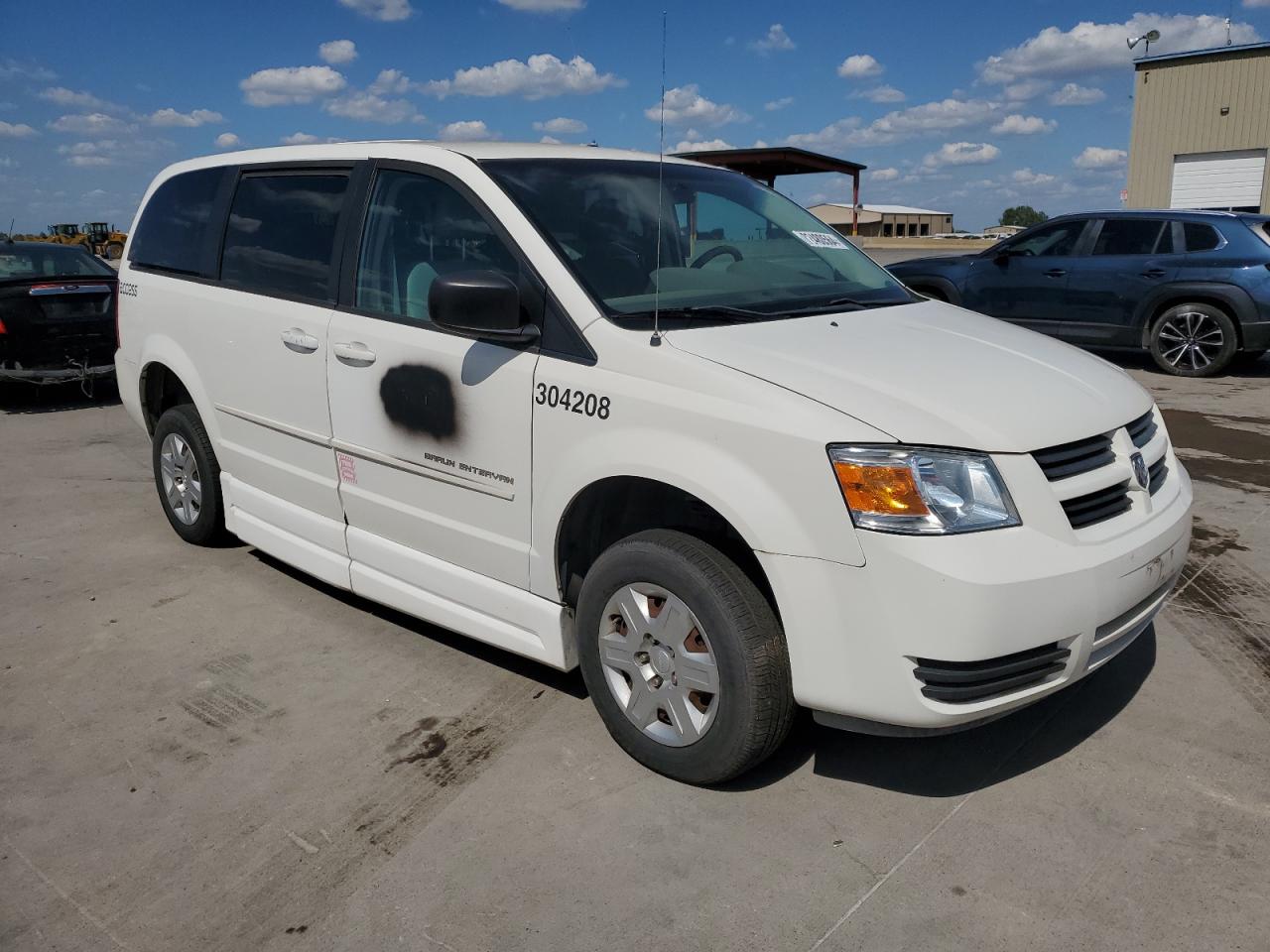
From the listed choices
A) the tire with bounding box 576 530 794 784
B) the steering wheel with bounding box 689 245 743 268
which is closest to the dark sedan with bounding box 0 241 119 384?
the steering wheel with bounding box 689 245 743 268

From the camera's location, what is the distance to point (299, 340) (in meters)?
4.07

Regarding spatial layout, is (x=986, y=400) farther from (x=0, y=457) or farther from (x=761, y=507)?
(x=0, y=457)

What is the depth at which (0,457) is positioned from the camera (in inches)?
303

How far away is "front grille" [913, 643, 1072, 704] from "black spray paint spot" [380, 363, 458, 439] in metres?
A: 1.70

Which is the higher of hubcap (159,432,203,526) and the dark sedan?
the dark sedan

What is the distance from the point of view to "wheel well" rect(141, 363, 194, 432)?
5211 mm

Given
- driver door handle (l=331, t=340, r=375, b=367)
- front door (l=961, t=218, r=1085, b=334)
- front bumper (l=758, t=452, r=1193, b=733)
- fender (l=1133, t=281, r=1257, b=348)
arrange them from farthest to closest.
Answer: front door (l=961, t=218, r=1085, b=334) → fender (l=1133, t=281, r=1257, b=348) → driver door handle (l=331, t=340, r=375, b=367) → front bumper (l=758, t=452, r=1193, b=733)

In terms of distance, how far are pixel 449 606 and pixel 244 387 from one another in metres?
1.54

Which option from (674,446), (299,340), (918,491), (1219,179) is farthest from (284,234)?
(1219,179)

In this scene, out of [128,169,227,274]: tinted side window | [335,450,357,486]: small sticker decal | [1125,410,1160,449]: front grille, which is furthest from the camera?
[128,169,227,274]: tinted side window

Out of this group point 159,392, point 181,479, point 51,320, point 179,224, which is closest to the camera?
point 179,224

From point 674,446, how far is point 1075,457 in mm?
1093

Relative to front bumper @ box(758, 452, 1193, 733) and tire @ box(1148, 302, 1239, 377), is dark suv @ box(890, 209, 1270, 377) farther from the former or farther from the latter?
front bumper @ box(758, 452, 1193, 733)

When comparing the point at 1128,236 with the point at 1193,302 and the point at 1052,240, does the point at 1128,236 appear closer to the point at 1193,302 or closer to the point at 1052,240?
the point at 1052,240
